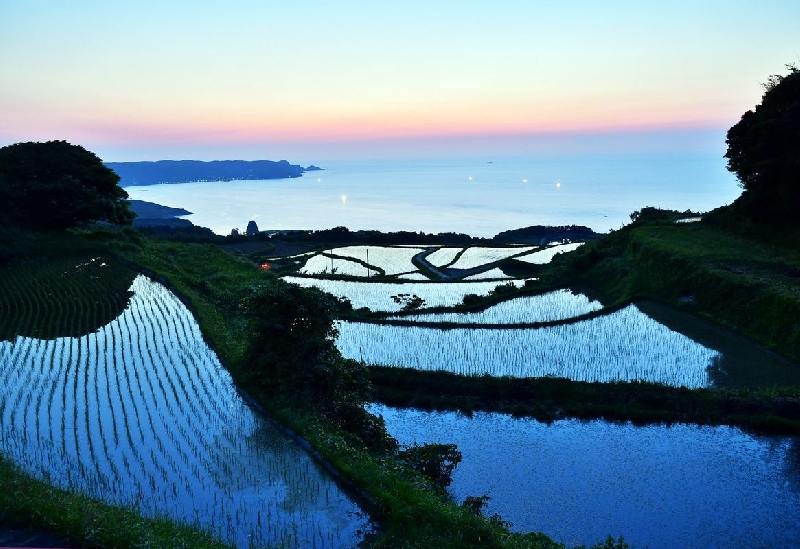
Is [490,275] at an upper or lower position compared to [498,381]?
upper

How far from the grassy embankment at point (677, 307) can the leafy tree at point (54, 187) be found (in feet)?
62.1

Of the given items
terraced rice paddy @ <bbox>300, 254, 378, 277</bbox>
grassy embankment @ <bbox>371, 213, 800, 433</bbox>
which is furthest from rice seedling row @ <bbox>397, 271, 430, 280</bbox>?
grassy embankment @ <bbox>371, 213, 800, 433</bbox>

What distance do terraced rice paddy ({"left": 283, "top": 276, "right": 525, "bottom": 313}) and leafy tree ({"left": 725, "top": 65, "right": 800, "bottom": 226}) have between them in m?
9.67

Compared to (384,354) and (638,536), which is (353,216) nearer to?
(384,354)

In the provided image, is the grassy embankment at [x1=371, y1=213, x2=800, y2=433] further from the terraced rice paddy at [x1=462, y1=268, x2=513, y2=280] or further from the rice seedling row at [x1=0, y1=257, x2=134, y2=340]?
the rice seedling row at [x1=0, y1=257, x2=134, y2=340]

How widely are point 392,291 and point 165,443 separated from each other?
45.8 ft

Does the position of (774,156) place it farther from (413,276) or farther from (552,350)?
(413,276)

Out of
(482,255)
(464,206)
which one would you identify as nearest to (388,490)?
(482,255)

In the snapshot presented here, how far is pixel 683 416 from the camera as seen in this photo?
998cm

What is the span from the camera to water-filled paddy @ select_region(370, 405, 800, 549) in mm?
6938

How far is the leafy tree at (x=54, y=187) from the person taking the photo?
23.1 m

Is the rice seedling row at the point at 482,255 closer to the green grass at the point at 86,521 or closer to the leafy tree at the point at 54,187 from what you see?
the leafy tree at the point at 54,187

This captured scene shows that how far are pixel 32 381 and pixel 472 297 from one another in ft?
42.6

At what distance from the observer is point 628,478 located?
8070 millimetres
